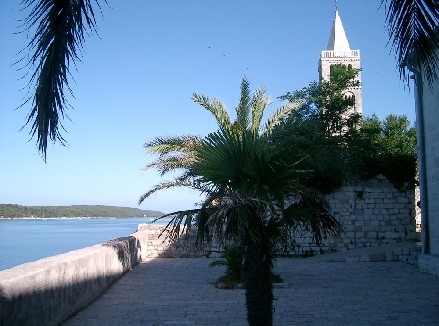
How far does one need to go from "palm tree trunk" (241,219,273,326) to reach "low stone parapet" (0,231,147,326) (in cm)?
236

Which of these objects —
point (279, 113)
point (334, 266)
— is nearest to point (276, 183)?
point (279, 113)

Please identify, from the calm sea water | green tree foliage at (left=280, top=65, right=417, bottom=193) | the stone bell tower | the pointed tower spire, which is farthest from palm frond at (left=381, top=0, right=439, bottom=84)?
→ the pointed tower spire

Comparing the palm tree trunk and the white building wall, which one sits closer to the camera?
the palm tree trunk

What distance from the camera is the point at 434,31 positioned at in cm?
326

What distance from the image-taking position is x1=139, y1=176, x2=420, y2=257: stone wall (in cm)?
1534

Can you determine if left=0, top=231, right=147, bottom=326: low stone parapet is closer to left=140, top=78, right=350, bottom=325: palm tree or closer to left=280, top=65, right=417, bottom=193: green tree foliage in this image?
left=140, top=78, right=350, bottom=325: palm tree

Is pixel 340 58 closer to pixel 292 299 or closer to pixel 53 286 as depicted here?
pixel 292 299

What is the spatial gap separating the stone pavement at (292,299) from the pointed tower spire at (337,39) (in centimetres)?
4744

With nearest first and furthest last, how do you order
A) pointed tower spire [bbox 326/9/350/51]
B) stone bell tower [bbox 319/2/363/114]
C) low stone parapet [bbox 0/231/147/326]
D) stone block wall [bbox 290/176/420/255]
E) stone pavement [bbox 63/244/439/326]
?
low stone parapet [bbox 0/231/147/326], stone pavement [bbox 63/244/439/326], stone block wall [bbox 290/176/420/255], stone bell tower [bbox 319/2/363/114], pointed tower spire [bbox 326/9/350/51]

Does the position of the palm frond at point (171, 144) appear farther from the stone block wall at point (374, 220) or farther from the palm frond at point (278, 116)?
the stone block wall at point (374, 220)

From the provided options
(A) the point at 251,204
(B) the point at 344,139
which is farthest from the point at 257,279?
(B) the point at 344,139

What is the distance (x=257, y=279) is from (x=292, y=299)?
153 inches

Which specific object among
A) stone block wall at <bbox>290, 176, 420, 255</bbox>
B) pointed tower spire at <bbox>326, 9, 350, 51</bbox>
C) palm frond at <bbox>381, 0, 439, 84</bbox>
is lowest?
stone block wall at <bbox>290, 176, 420, 255</bbox>

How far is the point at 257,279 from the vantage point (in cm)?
450
